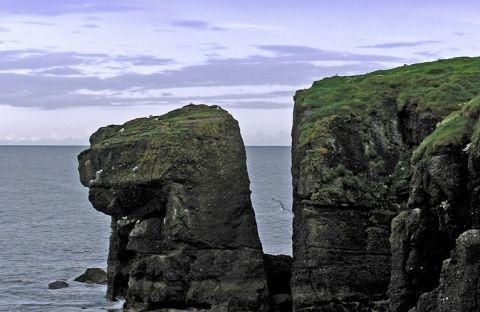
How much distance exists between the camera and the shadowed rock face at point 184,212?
54.6 metres

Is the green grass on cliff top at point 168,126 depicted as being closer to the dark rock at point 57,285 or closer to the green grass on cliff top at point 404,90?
the green grass on cliff top at point 404,90

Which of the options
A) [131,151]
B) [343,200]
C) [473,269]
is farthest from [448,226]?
[131,151]

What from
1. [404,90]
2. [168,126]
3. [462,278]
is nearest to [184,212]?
[168,126]

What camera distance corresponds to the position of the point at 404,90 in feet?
188

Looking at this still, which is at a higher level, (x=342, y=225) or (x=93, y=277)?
(x=342, y=225)

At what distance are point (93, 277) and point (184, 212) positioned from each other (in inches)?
856

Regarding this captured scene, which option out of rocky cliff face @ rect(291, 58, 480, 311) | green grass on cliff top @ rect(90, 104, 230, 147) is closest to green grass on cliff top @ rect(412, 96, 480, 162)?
rocky cliff face @ rect(291, 58, 480, 311)

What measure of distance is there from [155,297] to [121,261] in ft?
27.0

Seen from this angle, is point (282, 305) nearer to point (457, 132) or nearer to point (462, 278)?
point (457, 132)

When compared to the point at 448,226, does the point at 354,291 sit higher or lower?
lower

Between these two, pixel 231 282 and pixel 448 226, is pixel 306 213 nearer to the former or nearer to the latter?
pixel 231 282

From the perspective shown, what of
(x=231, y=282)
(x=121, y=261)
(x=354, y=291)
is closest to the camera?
(x=354, y=291)

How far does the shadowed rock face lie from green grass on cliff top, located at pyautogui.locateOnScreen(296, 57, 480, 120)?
633 centimetres

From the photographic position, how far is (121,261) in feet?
205
